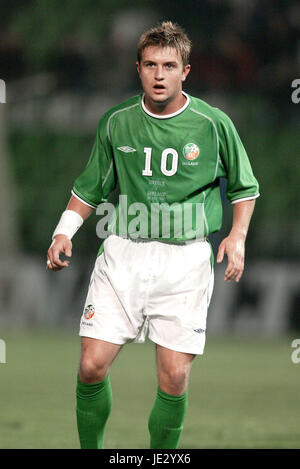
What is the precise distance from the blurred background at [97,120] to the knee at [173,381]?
838 cm

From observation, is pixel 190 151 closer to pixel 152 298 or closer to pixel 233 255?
pixel 233 255

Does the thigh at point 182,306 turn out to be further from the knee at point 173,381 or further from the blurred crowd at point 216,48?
the blurred crowd at point 216,48

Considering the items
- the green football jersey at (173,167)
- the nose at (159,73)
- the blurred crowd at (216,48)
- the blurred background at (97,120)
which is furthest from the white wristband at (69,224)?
the blurred crowd at (216,48)

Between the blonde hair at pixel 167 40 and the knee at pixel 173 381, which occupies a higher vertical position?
the blonde hair at pixel 167 40

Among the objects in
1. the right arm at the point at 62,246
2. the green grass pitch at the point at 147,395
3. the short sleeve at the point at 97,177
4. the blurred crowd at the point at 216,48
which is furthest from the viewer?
the blurred crowd at the point at 216,48

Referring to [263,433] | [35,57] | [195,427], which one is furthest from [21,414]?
[35,57]

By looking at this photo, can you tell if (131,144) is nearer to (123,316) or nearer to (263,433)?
(123,316)

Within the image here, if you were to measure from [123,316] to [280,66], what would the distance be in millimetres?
11721

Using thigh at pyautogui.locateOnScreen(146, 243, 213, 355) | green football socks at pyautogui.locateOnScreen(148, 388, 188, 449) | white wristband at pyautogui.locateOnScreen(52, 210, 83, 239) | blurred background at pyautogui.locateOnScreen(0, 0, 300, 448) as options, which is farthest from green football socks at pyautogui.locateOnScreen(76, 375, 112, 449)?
blurred background at pyautogui.locateOnScreen(0, 0, 300, 448)

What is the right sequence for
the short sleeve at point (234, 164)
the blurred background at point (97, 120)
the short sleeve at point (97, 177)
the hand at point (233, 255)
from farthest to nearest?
the blurred background at point (97, 120)
the short sleeve at point (97, 177)
the short sleeve at point (234, 164)
the hand at point (233, 255)

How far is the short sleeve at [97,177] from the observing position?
506cm

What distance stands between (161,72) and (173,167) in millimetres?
442

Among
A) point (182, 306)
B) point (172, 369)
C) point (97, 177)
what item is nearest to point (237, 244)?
point (182, 306)

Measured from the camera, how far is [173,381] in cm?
480
